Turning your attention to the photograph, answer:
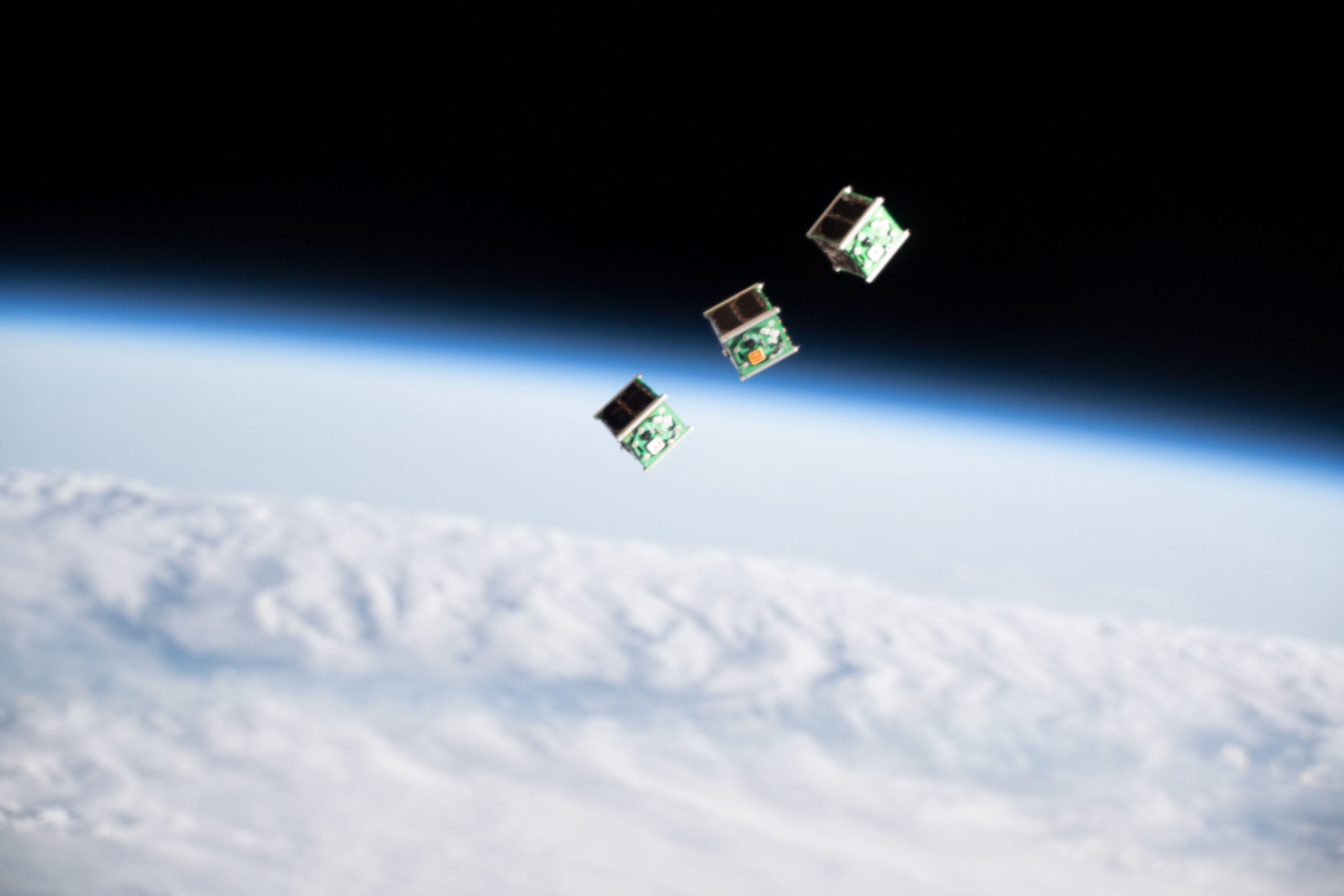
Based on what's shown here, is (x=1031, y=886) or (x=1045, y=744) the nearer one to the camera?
(x=1031, y=886)

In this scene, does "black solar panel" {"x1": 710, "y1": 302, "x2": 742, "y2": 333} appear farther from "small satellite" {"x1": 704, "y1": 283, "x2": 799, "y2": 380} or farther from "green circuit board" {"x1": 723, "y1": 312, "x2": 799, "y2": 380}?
"green circuit board" {"x1": 723, "y1": 312, "x2": 799, "y2": 380}

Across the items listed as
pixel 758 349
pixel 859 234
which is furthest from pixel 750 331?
pixel 859 234

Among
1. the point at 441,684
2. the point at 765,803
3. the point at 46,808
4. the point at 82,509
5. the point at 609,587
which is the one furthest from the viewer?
the point at 609,587

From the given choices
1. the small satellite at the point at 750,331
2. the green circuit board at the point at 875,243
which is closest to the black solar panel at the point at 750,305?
the small satellite at the point at 750,331

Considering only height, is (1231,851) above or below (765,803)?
below

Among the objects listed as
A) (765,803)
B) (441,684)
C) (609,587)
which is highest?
(609,587)

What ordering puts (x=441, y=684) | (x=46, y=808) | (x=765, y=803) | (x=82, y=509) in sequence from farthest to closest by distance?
(x=82, y=509), (x=441, y=684), (x=765, y=803), (x=46, y=808)

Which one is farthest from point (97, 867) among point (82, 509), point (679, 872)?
point (82, 509)

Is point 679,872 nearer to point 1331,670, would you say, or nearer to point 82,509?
point 1331,670
